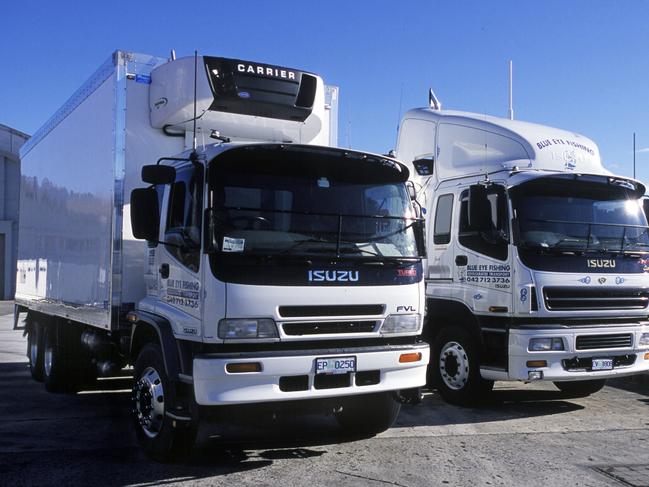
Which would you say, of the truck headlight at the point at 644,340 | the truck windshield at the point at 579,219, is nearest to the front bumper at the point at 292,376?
the truck windshield at the point at 579,219

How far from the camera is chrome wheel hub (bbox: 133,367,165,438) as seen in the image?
556 centimetres

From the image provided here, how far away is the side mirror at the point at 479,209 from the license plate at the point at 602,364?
192 cm

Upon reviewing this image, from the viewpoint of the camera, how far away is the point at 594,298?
7547 millimetres

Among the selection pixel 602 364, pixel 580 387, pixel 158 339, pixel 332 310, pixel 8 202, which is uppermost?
pixel 8 202

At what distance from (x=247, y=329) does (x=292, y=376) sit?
0.51 meters

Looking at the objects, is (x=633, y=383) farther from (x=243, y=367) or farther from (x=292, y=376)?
(x=243, y=367)

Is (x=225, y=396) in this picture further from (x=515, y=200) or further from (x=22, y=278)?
(x=22, y=278)

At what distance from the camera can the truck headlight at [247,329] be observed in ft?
16.4

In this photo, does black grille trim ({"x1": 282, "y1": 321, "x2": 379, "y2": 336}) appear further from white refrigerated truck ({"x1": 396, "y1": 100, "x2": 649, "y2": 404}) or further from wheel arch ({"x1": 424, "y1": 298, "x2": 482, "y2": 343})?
wheel arch ({"x1": 424, "y1": 298, "x2": 482, "y2": 343})

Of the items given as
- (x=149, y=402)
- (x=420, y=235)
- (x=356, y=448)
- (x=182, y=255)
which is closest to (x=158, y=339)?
(x=149, y=402)

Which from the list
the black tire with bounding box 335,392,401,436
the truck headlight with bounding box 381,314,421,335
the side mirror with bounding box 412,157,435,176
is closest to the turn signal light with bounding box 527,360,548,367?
the black tire with bounding box 335,392,401,436

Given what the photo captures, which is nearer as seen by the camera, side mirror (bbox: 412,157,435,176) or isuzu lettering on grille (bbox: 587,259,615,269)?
isuzu lettering on grille (bbox: 587,259,615,269)

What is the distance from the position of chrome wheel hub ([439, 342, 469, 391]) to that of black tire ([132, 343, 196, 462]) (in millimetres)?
3780

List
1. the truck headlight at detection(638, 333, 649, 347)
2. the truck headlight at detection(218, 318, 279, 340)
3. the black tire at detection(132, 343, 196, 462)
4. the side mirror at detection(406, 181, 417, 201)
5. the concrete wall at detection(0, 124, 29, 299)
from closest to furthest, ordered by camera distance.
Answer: the truck headlight at detection(218, 318, 279, 340), the black tire at detection(132, 343, 196, 462), the side mirror at detection(406, 181, 417, 201), the truck headlight at detection(638, 333, 649, 347), the concrete wall at detection(0, 124, 29, 299)
